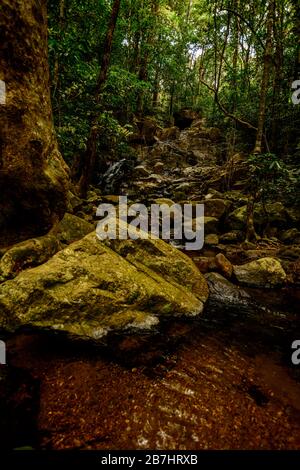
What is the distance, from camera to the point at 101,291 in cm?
399

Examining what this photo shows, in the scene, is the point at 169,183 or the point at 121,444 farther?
the point at 169,183

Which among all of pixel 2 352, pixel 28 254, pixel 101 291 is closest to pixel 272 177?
pixel 101 291

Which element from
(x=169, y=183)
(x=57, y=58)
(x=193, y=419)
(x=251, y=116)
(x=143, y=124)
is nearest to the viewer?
(x=193, y=419)

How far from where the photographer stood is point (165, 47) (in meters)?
20.6

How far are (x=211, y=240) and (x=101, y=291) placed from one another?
6.04 metres

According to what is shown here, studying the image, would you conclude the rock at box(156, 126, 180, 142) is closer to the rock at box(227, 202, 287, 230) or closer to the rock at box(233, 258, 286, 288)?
the rock at box(227, 202, 287, 230)

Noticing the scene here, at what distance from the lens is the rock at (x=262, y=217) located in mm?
10273

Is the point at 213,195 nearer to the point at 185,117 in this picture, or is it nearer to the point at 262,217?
the point at 262,217

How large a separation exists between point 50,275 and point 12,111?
242 cm

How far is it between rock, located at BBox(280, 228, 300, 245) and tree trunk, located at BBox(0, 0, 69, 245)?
24.5 ft

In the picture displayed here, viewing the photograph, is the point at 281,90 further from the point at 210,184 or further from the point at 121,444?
the point at 121,444

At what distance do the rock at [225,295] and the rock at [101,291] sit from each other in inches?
12.7

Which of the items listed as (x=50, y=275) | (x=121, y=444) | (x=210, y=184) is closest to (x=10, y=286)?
(x=50, y=275)
